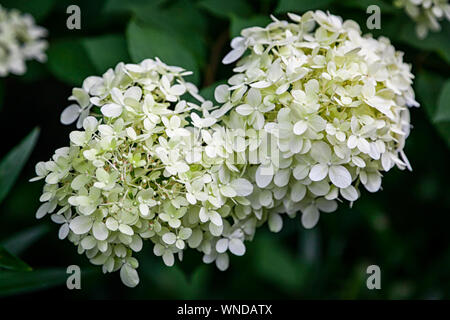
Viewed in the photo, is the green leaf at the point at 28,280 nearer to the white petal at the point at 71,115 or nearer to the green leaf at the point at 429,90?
the white petal at the point at 71,115

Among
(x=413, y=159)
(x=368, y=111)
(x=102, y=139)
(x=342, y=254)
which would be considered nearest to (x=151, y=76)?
(x=102, y=139)

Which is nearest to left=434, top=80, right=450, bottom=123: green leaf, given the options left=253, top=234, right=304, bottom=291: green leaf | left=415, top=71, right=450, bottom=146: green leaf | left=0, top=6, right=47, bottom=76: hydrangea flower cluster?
left=415, top=71, right=450, bottom=146: green leaf

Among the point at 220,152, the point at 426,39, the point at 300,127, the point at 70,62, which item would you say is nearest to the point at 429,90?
the point at 426,39

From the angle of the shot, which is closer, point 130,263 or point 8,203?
point 130,263

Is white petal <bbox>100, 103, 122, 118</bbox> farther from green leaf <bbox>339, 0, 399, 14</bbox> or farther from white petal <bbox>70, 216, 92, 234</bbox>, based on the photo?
green leaf <bbox>339, 0, 399, 14</bbox>

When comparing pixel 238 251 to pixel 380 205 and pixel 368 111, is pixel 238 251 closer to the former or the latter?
pixel 368 111

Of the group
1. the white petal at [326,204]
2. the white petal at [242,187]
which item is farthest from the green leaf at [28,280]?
the white petal at [326,204]
